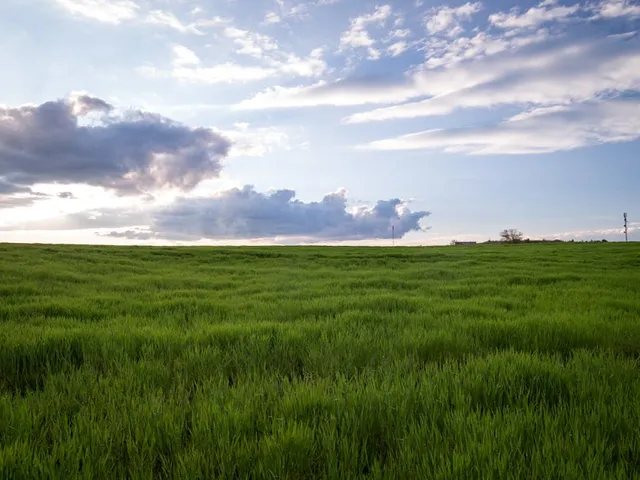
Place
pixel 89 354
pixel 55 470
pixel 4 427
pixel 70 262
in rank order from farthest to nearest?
pixel 70 262
pixel 89 354
pixel 4 427
pixel 55 470

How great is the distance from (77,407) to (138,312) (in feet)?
17.5

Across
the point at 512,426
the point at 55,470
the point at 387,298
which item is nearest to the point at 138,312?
the point at 387,298

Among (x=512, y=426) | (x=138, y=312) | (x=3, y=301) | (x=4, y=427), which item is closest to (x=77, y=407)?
(x=4, y=427)

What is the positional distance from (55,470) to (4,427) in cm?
90

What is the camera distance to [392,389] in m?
3.13

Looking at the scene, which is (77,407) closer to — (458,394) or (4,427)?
(4,427)

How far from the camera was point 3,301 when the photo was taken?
374 inches

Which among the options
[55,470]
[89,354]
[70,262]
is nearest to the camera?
[55,470]

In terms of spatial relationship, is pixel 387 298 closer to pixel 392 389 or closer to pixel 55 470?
pixel 392 389

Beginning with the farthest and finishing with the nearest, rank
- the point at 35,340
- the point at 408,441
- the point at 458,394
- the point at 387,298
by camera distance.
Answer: the point at 387,298 → the point at 35,340 → the point at 458,394 → the point at 408,441

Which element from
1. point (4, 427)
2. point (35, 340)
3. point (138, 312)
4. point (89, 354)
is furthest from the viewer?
point (138, 312)

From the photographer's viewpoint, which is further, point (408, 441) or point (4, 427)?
point (4, 427)

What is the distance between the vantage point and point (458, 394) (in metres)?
3.13

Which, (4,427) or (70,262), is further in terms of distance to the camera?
(70,262)
